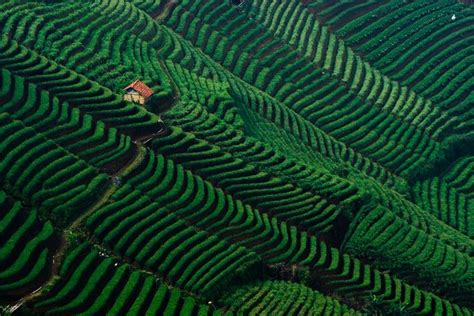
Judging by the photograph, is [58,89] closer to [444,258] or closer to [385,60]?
[444,258]

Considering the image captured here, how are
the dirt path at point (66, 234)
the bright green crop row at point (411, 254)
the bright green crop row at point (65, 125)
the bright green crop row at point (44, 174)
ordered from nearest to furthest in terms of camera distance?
the dirt path at point (66, 234) → the bright green crop row at point (44, 174) → the bright green crop row at point (65, 125) → the bright green crop row at point (411, 254)

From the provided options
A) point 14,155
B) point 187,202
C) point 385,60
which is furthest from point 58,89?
point 385,60

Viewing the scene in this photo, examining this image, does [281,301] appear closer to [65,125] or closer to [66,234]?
[66,234]

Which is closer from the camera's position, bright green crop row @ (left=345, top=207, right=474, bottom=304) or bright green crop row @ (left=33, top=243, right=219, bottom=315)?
bright green crop row @ (left=33, top=243, right=219, bottom=315)

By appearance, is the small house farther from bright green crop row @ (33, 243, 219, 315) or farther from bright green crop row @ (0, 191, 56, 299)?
bright green crop row @ (33, 243, 219, 315)

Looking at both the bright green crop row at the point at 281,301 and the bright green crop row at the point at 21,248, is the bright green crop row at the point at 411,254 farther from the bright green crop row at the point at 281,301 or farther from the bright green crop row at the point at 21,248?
the bright green crop row at the point at 21,248

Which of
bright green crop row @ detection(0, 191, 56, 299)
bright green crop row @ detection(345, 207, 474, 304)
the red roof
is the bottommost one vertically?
bright green crop row @ detection(0, 191, 56, 299)

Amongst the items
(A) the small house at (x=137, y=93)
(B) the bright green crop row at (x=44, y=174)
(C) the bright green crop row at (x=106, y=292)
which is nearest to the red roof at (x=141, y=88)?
(A) the small house at (x=137, y=93)

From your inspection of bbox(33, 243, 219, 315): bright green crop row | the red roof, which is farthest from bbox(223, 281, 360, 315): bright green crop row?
the red roof
